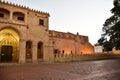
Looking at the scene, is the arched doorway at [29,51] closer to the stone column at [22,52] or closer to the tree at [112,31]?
the stone column at [22,52]

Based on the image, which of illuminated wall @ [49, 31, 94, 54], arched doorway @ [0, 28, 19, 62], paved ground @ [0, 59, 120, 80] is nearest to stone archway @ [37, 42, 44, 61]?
arched doorway @ [0, 28, 19, 62]

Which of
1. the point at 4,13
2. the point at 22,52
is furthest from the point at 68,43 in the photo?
the point at 4,13

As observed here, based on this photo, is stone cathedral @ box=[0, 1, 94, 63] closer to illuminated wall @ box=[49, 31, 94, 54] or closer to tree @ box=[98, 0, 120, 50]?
illuminated wall @ box=[49, 31, 94, 54]

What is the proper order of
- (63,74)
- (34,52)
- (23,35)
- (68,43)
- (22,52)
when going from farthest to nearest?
(68,43) → (34,52) → (23,35) → (22,52) → (63,74)

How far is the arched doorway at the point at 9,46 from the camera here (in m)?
21.7

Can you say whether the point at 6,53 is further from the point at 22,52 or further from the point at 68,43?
the point at 68,43

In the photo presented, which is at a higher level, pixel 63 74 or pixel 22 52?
pixel 22 52

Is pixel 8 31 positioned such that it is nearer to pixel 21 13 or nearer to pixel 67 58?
pixel 21 13

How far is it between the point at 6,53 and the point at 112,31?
21.2m

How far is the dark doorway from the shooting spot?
22013mm

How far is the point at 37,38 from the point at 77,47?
588 inches

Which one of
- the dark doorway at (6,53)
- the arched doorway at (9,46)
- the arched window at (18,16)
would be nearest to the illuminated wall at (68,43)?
the arched window at (18,16)

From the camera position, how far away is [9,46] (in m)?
22.8

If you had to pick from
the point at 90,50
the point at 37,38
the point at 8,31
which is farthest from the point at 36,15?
the point at 90,50
